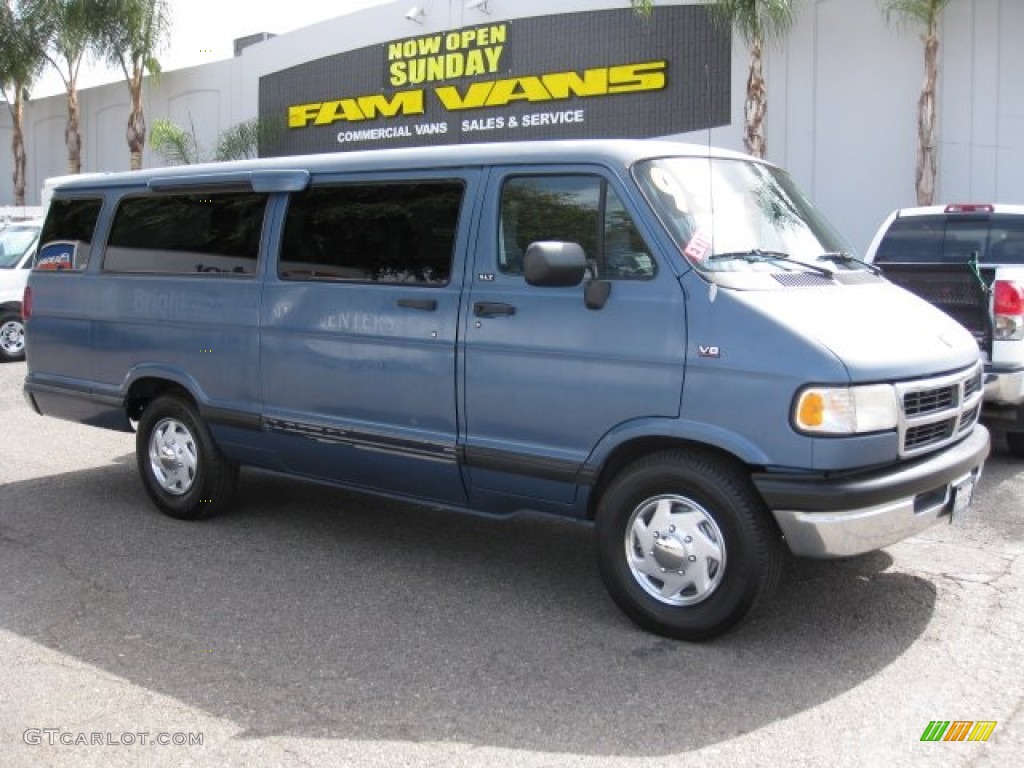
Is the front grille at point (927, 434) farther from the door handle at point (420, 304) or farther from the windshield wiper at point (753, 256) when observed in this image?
the door handle at point (420, 304)

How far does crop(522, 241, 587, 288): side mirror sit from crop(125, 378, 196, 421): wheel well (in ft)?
8.99

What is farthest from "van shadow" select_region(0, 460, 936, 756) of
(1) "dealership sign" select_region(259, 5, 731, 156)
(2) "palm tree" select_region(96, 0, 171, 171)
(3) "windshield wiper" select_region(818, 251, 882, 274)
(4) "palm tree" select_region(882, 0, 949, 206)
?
(2) "palm tree" select_region(96, 0, 171, 171)

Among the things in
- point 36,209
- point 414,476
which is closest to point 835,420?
point 414,476

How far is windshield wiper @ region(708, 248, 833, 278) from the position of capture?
4707mm

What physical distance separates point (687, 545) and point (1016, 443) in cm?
473

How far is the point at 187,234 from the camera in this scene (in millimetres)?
6527

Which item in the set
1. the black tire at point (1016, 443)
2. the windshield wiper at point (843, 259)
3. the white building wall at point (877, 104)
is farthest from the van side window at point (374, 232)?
the white building wall at point (877, 104)

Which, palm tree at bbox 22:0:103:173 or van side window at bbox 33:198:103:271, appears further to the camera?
palm tree at bbox 22:0:103:173

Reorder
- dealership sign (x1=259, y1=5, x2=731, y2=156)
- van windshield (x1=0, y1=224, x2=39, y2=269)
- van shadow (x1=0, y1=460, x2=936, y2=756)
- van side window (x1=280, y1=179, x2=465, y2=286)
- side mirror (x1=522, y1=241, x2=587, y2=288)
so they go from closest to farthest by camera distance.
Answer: van shadow (x1=0, y1=460, x2=936, y2=756) < side mirror (x1=522, y1=241, x2=587, y2=288) < van side window (x1=280, y1=179, x2=465, y2=286) < van windshield (x1=0, y1=224, x2=39, y2=269) < dealership sign (x1=259, y1=5, x2=731, y2=156)

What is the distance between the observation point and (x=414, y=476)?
17.9ft

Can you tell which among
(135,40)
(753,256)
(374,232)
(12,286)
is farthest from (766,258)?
(135,40)

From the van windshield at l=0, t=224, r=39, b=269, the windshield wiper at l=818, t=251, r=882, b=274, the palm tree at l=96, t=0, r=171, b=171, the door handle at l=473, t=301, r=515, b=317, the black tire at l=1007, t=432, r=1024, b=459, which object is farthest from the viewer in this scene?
the palm tree at l=96, t=0, r=171, b=171

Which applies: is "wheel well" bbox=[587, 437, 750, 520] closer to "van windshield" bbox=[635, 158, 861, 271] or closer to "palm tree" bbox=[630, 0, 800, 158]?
"van windshield" bbox=[635, 158, 861, 271]

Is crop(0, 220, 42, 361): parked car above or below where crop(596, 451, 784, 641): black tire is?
above
